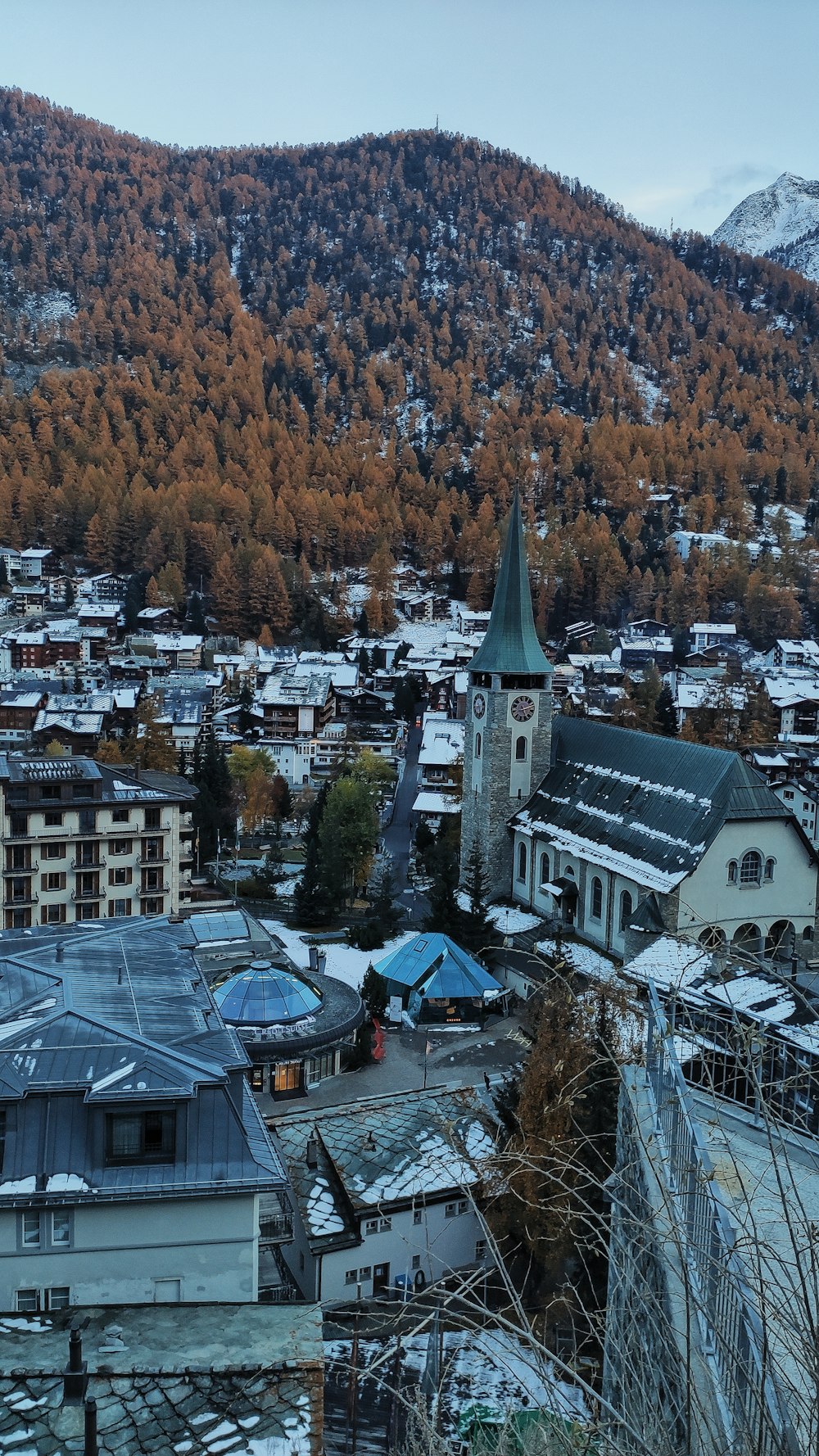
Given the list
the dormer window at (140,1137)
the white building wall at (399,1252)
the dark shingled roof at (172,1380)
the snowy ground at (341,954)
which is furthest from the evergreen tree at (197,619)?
the dark shingled roof at (172,1380)

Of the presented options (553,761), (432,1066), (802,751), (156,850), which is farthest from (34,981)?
(802,751)

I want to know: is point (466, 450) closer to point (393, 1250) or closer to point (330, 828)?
point (330, 828)

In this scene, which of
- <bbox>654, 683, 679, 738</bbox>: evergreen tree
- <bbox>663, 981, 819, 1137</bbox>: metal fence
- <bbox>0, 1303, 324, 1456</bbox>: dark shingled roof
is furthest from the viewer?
<bbox>654, 683, 679, 738</bbox>: evergreen tree

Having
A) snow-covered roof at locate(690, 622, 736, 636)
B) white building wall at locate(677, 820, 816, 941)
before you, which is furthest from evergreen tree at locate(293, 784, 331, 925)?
snow-covered roof at locate(690, 622, 736, 636)

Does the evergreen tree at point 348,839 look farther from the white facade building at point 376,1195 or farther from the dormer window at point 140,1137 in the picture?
the dormer window at point 140,1137

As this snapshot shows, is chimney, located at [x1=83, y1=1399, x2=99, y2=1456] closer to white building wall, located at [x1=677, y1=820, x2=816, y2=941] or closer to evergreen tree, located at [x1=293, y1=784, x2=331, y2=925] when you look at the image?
white building wall, located at [x1=677, y1=820, x2=816, y2=941]

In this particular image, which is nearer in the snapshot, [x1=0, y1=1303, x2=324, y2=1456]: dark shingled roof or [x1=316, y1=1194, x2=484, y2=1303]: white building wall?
[x1=0, y1=1303, x2=324, y2=1456]: dark shingled roof
